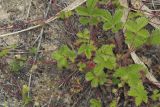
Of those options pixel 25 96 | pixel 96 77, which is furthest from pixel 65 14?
pixel 25 96

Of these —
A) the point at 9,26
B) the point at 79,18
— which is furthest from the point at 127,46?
the point at 9,26

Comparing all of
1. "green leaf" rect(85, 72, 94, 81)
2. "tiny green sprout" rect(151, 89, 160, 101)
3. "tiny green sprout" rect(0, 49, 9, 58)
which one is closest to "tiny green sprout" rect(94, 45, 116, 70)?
"green leaf" rect(85, 72, 94, 81)

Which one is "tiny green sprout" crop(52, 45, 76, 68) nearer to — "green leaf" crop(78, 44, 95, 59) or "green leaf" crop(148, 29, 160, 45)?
"green leaf" crop(78, 44, 95, 59)

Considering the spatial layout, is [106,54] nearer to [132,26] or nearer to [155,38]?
[132,26]

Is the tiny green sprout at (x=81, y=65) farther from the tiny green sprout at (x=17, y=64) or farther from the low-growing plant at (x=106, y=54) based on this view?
the tiny green sprout at (x=17, y=64)

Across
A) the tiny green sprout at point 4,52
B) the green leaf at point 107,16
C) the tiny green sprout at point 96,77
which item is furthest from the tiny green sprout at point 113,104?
the tiny green sprout at point 4,52

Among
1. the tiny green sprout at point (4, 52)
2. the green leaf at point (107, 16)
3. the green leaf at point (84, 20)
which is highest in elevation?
the green leaf at point (107, 16)
